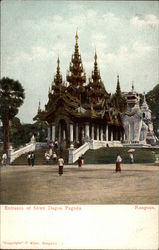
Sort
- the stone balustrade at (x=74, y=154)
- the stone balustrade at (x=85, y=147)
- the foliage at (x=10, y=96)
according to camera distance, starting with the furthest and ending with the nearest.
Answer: the stone balustrade at (x=85, y=147)
the stone balustrade at (x=74, y=154)
the foliage at (x=10, y=96)

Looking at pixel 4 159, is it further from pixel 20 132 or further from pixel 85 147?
pixel 85 147

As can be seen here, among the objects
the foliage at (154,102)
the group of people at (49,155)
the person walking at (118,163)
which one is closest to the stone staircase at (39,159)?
the group of people at (49,155)

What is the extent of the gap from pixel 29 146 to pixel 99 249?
2.42 m

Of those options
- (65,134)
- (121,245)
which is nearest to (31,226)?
(121,245)

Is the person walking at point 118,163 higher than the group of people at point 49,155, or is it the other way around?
the group of people at point 49,155

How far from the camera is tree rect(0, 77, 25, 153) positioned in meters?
4.65

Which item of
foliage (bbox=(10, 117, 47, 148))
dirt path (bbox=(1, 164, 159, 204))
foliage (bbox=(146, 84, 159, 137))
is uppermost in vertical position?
foliage (bbox=(146, 84, 159, 137))

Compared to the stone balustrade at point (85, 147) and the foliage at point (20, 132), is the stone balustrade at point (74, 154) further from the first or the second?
the foliage at point (20, 132)

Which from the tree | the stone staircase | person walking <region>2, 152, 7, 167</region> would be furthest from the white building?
person walking <region>2, 152, 7, 167</region>

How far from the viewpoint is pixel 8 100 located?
4.95 meters

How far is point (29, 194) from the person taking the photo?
14.0 feet

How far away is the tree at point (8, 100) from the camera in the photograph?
4652 mm

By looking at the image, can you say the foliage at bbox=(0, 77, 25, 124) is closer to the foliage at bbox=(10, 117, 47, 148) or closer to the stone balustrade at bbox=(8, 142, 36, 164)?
the foliage at bbox=(10, 117, 47, 148)

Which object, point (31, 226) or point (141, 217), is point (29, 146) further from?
point (141, 217)
